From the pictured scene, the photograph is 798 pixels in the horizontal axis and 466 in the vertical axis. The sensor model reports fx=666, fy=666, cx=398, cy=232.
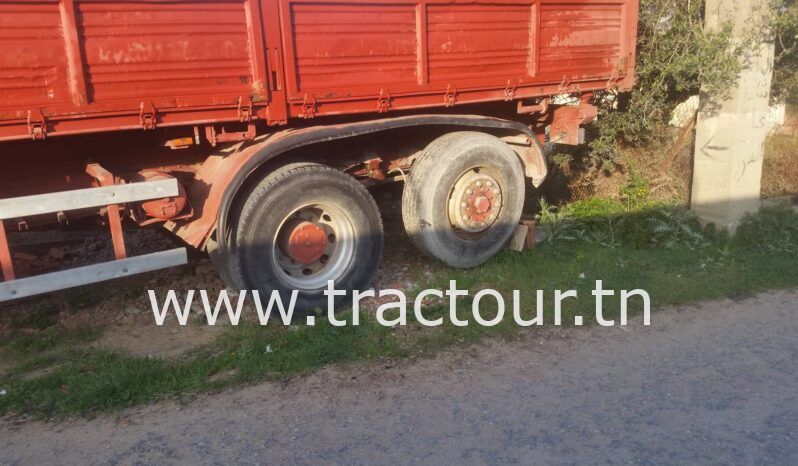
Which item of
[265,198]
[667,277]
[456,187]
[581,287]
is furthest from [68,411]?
[667,277]

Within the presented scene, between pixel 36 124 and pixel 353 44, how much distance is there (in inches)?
89.7

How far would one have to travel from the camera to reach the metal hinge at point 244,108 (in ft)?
15.3

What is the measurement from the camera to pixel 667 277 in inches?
245

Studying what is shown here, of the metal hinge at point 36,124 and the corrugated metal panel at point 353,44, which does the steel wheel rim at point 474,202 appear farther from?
the metal hinge at point 36,124

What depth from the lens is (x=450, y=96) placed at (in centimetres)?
566

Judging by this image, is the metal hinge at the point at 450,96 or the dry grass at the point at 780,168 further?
the dry grass at the point at 780,168

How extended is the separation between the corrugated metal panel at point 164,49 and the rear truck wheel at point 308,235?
82cm

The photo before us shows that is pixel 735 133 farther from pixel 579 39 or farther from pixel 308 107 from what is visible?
pixel 308 107

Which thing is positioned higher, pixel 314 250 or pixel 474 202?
pixel 474 202

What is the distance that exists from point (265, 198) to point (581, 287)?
9.37ft

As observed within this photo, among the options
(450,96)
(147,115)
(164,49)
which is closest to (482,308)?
(450,96)

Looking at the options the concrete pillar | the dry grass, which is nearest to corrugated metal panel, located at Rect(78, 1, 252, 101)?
the concrete pillar

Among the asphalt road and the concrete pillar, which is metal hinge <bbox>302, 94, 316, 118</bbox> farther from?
the concrete pillar

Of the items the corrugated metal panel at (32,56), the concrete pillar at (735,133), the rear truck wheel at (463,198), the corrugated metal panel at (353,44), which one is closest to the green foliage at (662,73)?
the concrete pillar at (735,133)
